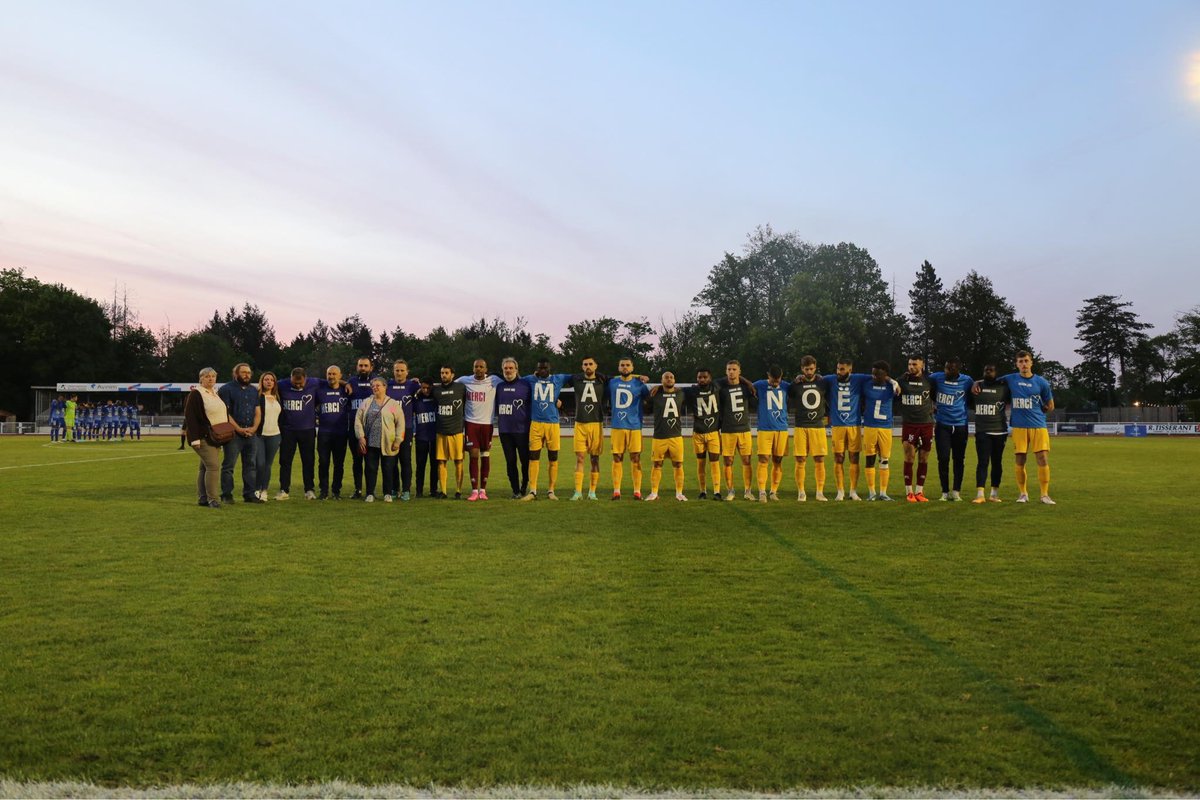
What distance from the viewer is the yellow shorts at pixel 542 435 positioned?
12461 millimetres

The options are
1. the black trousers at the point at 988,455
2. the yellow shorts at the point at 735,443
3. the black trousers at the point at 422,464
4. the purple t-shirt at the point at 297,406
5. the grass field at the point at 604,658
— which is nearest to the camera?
the grass field at the point at 604,658

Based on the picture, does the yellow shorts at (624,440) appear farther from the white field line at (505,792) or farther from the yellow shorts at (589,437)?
the white field line at (505,792)

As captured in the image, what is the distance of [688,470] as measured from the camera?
749 inches

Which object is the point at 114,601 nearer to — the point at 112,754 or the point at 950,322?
the point at 112,754

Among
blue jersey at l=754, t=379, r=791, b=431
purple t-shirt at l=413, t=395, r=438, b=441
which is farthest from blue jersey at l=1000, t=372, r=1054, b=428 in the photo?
purple t-shirt at l=413, t=395, r=438, b=441

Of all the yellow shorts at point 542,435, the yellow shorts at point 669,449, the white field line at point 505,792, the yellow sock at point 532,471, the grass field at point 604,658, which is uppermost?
the yellow shorts at point 542,435

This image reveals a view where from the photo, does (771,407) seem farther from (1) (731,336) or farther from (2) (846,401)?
(1) (731,336)

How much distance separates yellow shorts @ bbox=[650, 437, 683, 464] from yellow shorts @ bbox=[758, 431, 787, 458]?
1277 millimetres

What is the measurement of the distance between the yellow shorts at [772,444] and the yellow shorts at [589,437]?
2.50m

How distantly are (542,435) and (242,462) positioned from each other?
4.36 meters

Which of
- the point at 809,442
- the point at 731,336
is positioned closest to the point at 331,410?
the point at 809,442

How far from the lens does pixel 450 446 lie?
41.4 feet

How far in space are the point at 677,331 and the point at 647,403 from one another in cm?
6267

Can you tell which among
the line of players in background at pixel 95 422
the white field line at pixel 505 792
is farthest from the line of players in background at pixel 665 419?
the line of players in background at pixel 95 422
